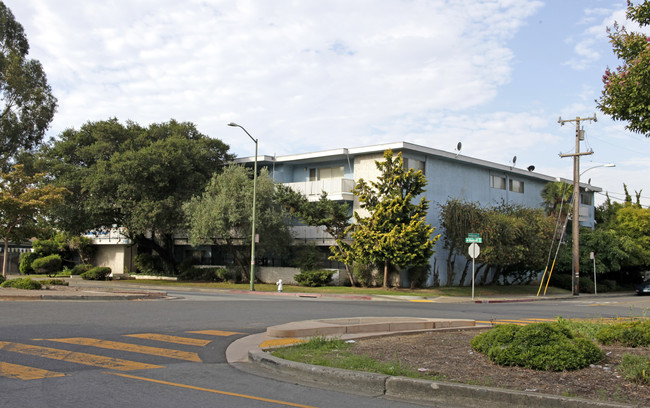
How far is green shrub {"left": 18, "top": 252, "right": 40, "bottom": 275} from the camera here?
50156 mm

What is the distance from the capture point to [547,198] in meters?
44.1

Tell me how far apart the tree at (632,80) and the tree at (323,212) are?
24.3 meters

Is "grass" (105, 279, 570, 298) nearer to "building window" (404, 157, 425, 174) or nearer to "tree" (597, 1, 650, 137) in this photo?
"building window" (404, 157, 425, 174)

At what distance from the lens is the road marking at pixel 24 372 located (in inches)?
296

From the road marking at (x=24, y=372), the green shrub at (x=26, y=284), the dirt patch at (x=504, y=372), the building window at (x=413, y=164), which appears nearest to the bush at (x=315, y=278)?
the building window at (x=413, y=164)

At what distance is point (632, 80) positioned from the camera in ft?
27.8

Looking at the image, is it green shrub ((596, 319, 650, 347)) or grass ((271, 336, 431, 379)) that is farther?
green shrub ((596, 319, 650, 347))

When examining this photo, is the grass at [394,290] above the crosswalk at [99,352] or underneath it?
underneath

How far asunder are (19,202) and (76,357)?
20.7m

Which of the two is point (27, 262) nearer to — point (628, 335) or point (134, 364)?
point (134, 364)

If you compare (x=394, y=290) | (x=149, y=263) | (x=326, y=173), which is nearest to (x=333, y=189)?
Answer: (x=326, y=173)

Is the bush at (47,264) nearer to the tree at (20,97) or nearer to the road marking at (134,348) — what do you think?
the tree at (20,97)

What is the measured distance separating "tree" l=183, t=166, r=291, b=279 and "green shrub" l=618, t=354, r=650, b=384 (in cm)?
2882

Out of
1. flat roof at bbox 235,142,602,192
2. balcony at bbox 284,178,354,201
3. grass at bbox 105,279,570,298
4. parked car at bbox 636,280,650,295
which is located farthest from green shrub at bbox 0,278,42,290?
parked car at bbox 636,280,650,295
